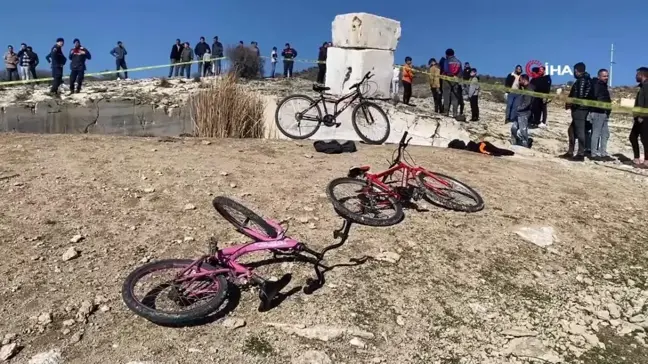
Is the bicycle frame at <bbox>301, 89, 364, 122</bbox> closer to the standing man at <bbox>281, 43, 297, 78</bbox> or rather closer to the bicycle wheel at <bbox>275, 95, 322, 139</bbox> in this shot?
the bicycle wheel at <bbox>275, 95, 322, 139</bbox>

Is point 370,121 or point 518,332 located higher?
point 370,121

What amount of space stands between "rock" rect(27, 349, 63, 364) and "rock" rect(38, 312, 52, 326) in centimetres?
30

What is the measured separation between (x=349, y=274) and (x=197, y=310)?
133cm

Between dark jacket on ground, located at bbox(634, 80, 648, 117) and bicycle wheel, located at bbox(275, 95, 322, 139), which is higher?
dark jacket on ground, located at bbox(634, 80, 648, 117)

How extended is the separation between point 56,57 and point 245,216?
12610mm

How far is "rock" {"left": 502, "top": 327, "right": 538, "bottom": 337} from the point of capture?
164 inches

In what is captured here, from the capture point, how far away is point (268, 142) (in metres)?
8.49

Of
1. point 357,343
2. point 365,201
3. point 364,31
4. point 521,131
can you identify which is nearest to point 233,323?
point 357,343

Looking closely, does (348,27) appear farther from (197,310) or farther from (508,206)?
(197,310)

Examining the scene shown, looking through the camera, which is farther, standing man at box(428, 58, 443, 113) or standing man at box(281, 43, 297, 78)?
standing man at box(281, 43, 297, 78)

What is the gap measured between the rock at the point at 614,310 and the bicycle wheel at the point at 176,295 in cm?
299

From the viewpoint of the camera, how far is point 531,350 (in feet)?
13.1

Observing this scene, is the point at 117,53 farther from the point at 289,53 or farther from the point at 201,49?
the point at 289,53

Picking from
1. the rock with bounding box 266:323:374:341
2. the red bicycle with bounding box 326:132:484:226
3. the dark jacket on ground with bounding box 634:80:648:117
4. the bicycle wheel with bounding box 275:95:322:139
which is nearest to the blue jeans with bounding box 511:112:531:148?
the dark jacket on ground with bounding box 634:80:648:117
